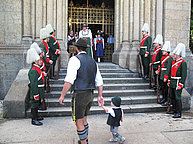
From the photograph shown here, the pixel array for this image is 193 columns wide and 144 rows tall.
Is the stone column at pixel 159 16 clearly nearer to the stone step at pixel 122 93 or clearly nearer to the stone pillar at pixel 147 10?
the stone pillar at pixel 147 10

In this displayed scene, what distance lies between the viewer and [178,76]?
5848mm

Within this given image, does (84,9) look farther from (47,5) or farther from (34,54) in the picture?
(34,54)

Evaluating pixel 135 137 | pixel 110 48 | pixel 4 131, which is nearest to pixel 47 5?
pixel 110 48

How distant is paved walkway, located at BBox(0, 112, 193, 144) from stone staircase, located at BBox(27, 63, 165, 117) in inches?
15.1

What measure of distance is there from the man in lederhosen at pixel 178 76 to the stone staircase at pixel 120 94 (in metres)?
0.70

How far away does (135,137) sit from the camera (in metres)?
4.33

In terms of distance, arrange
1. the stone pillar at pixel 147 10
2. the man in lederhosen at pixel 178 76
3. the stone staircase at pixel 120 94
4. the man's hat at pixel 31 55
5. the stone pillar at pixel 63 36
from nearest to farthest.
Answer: the man's hat at pixel 31 55
the man in lederhosen at pixel 178 76
the stone staircase at pixel 120 94
the stone pillar at pixel 63 36
the stone pillar at pixel 147 10

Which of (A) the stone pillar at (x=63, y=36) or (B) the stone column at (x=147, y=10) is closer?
(A) the stone pillar at (x=63, y=36)

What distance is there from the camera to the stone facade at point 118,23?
27.4 ft

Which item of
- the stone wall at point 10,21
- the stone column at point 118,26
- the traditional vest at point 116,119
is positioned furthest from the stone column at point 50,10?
the traditional vest at point 116,119

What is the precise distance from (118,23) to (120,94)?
14.7ft

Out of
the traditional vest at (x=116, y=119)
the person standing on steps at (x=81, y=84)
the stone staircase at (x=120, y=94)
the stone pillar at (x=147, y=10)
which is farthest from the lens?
the stone pillar at (x=147, y=10)

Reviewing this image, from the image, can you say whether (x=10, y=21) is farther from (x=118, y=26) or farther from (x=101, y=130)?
(x=101, y=130)

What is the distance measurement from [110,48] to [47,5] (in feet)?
16.2
